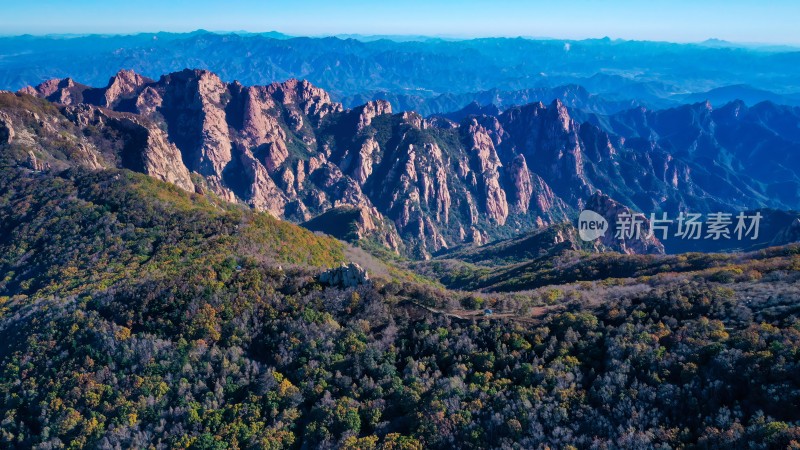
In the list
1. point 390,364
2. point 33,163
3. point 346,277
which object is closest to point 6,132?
point 33,163

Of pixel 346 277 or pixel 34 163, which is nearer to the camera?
pixel 346 277

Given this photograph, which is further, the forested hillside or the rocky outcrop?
the rocky outcrop

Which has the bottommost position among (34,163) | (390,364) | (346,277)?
(390,364)

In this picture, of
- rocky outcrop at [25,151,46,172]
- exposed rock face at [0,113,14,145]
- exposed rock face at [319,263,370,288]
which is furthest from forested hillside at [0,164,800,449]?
exposed rock face at [0,113,14,145]

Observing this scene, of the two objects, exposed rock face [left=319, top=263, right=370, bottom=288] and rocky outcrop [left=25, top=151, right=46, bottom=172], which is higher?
rocky outcrop [left=25, top=151, right=46, bottom=172]

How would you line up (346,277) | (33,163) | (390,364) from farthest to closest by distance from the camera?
(33,163) < (346,277) < (390,364)

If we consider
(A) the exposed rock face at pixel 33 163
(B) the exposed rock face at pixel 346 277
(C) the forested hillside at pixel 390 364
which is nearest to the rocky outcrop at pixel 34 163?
(A) the exposed rock face at pixel 33 163

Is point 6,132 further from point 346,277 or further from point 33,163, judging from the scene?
point 346,277

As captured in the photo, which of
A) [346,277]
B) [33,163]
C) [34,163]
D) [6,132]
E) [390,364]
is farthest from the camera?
[6,132]

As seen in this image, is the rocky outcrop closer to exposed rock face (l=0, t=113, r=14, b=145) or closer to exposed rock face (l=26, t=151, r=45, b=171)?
exposed rock face (l=26, t=151, r=45, b=171)
